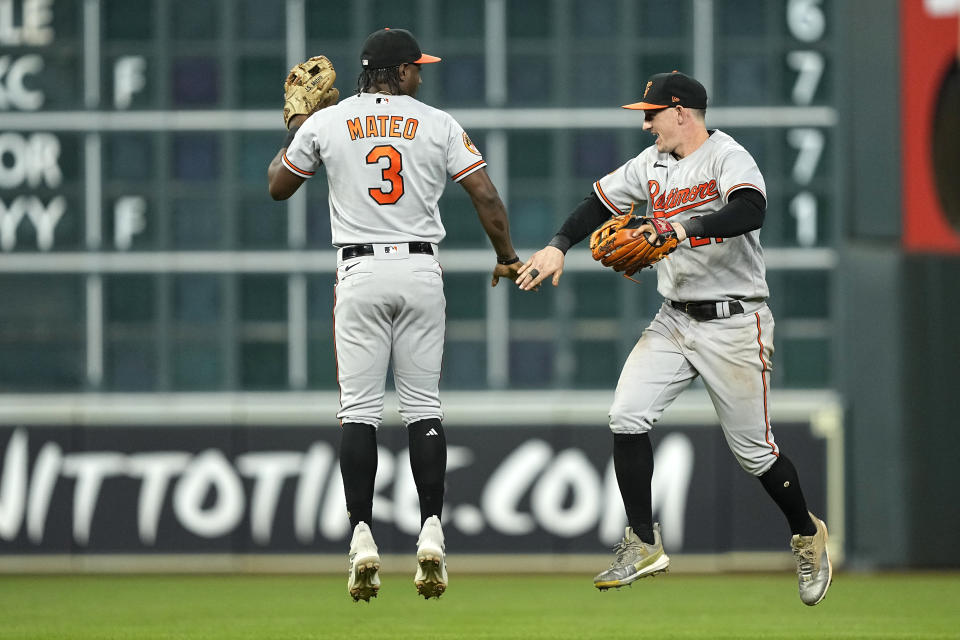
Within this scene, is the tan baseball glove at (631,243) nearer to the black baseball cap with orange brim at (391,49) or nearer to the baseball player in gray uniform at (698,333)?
the baseball player in gray uniform at (698,333)

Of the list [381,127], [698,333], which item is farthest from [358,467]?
[698,333]

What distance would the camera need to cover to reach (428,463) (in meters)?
6.14

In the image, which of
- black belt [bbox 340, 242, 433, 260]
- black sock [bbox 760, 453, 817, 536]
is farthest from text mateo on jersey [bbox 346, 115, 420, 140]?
black sock [bbox 760, 453, 817, 536]

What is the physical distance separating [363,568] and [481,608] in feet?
10.8

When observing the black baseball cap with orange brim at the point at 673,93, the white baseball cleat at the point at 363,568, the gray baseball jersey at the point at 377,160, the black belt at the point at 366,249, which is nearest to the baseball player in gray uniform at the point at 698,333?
the black baseball cap with orange brim at the point at 673,93

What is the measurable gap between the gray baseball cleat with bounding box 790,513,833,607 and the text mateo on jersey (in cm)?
219

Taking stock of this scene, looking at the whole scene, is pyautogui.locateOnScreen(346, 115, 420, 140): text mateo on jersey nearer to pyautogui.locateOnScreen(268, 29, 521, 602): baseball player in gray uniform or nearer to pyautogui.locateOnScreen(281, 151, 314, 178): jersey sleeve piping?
pyautogui.locateOnScreen(268, 29, 521, 602): baseball player in gray uniform

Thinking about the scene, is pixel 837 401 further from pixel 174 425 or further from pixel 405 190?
pixel 405 190

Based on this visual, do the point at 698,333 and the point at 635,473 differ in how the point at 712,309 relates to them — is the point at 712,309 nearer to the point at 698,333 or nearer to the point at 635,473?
the point at 698,333

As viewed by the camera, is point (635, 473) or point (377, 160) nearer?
point (377, 160)

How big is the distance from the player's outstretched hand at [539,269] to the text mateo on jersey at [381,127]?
0.65 m

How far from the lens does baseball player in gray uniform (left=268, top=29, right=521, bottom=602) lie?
19.9ft

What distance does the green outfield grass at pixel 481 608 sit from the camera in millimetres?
7449

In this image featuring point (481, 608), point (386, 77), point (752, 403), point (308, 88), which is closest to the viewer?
point (386, 77)
